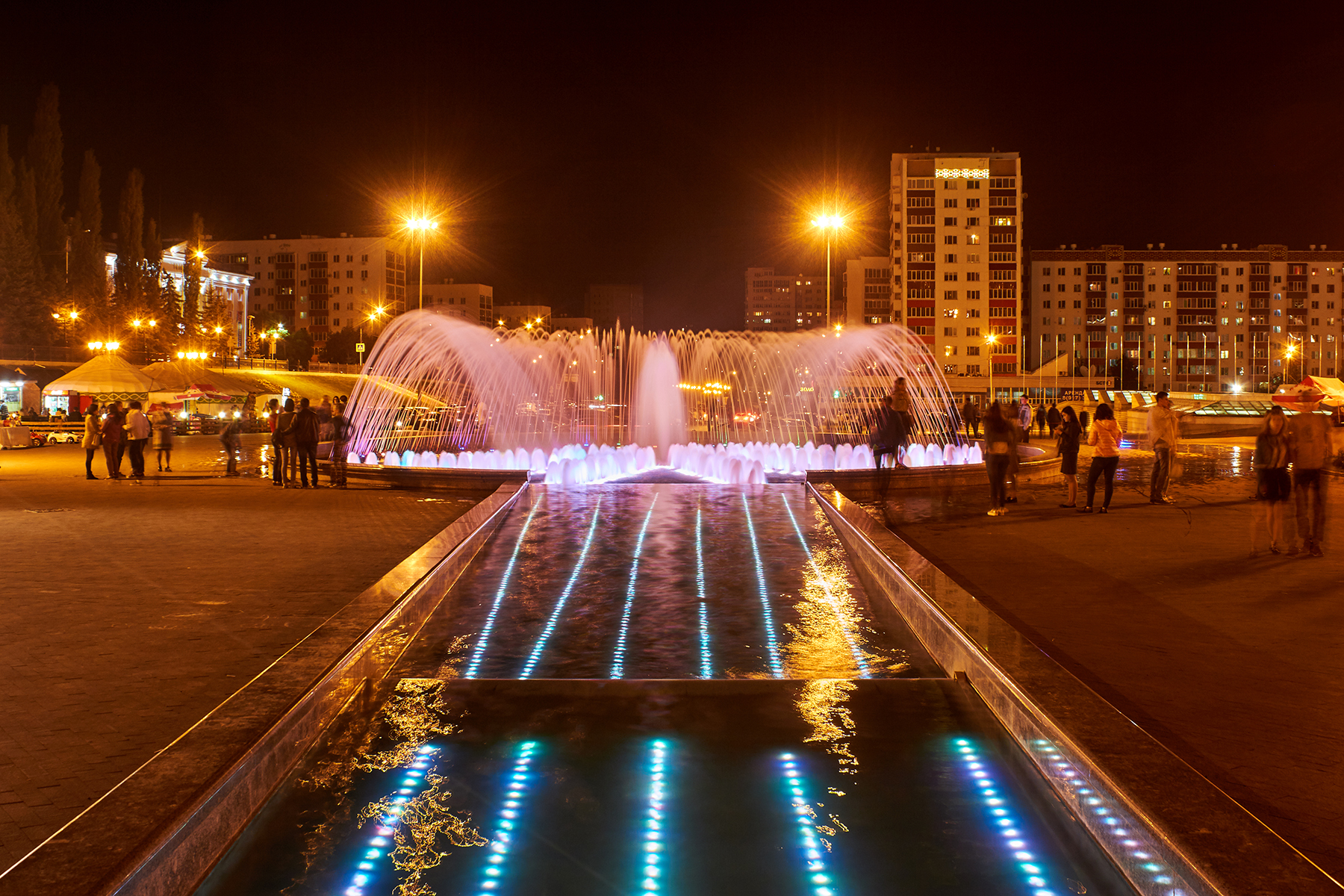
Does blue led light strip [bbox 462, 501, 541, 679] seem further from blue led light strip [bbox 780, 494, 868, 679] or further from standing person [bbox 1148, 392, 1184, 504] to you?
standing person [bbox 1148, 392, 1184, 504]

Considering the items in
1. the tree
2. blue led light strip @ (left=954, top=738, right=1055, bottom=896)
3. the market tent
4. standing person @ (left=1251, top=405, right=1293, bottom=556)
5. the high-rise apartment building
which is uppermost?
the high-rise apartment building

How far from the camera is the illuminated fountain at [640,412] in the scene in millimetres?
25016

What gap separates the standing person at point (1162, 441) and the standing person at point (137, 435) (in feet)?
60.6

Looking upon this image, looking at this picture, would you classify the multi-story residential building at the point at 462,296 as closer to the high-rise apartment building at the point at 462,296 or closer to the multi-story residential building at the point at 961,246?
the high-rise apartment building at the point at 462,296

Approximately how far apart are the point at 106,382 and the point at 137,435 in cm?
2394

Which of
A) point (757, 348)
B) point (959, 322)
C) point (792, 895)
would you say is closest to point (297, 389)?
point (757, 348)

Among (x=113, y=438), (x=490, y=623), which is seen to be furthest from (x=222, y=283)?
(x=490, y=623)

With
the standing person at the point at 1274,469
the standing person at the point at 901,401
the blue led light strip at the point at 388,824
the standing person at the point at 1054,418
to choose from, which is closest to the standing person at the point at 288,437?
the standing person at the point at 901,401

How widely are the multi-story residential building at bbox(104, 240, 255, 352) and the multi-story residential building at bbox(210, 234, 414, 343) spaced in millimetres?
10379

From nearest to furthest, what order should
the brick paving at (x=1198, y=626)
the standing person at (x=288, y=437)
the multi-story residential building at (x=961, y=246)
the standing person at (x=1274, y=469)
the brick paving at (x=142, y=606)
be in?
the brick paving at (x=1198, y=626) → the brick paving at (x=142, y=606) → the standing person at (x=1274, y=469) → the standing person at (x=288, y=437) → the multi-story residential building at (x=961, y=246)

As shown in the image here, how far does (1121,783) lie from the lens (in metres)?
4.07

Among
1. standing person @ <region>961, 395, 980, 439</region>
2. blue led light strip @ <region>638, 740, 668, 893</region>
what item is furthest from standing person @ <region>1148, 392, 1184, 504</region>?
standing person @ <region>961, 395, 980, 439</region>

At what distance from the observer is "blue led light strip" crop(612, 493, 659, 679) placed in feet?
21.8

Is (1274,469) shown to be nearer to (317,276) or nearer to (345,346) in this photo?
(345,346)
